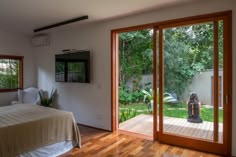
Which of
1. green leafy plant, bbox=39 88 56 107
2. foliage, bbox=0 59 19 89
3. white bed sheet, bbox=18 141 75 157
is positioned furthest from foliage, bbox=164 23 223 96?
foliage, bbox=0 59 19 89

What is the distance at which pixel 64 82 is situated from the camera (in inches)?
201

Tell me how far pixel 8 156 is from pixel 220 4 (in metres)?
3.79

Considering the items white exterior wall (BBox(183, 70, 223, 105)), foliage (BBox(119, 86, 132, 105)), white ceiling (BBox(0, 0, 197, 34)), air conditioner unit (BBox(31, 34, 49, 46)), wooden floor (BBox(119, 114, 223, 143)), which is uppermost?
white ceiling (BBox(0, 0, 197, 34))

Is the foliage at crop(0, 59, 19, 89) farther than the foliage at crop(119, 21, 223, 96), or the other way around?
the foliage at crop(0, 59, 19, 89)

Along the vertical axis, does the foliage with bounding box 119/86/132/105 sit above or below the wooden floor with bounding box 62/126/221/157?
above

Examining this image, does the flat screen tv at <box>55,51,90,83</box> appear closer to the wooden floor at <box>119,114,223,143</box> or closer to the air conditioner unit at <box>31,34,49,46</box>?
the air conditioner unit at <box>31,34,49,46</box>

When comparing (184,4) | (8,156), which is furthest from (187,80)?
(8,156)

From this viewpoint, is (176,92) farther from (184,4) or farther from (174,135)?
(184,4)

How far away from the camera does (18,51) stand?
552 cm

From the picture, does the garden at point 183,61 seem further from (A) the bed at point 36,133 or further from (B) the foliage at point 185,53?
(A) the bed at point 36,133

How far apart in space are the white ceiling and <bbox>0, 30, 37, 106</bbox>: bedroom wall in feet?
3.47

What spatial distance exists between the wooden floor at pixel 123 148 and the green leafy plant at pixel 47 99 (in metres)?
1.86

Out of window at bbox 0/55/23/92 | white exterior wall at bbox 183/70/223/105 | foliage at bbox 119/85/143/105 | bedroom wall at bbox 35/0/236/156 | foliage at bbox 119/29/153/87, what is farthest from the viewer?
foliage at bbox 119/85/143/105

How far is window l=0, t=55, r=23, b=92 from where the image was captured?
5.31 metres
